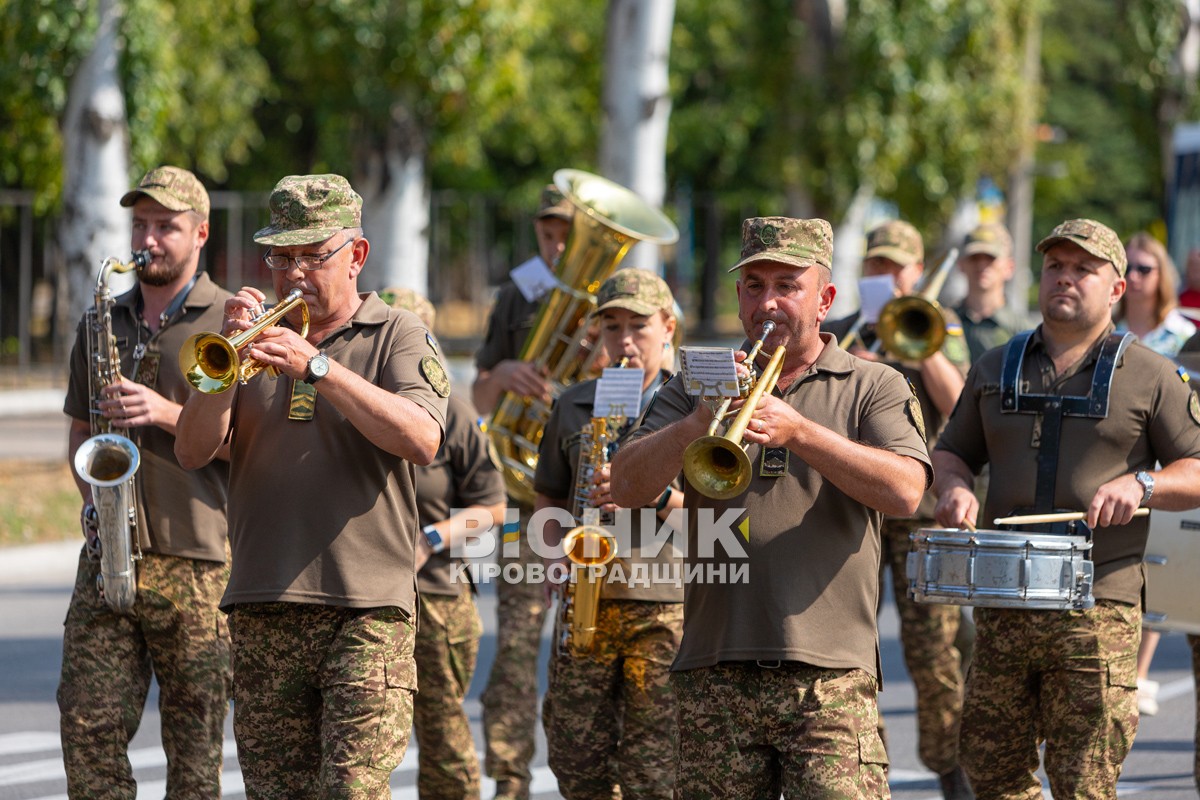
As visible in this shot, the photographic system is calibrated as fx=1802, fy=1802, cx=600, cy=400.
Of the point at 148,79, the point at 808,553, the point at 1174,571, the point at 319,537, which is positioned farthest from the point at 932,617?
the point at 148,79

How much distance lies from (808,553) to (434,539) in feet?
7.91

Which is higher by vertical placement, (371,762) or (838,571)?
(838,571)

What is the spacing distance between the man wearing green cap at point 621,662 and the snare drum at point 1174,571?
1.86 metres

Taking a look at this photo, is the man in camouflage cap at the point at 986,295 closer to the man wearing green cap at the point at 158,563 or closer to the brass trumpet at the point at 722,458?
the man wearing green cap at the point at 158,563

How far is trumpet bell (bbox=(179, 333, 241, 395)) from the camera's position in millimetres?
4734

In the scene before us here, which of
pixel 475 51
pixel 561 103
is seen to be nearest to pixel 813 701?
pixel 475 51

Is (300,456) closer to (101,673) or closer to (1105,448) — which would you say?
(101,673)

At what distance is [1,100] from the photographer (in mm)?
16000

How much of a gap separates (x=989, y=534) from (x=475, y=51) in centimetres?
1174

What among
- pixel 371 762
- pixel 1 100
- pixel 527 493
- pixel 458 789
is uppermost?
pixel 1 100

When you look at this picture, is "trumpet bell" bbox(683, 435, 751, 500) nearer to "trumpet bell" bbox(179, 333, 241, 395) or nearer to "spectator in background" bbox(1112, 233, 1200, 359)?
"trumpet bell" bbox(179, 333, 241, 395)

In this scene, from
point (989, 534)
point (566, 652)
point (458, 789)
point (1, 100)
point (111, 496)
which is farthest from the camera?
point (1, 100)

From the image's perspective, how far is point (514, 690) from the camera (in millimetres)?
7180

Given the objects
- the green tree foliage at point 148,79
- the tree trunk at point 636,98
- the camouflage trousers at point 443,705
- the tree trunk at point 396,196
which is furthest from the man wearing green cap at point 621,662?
the tree trunk at point 396,196
